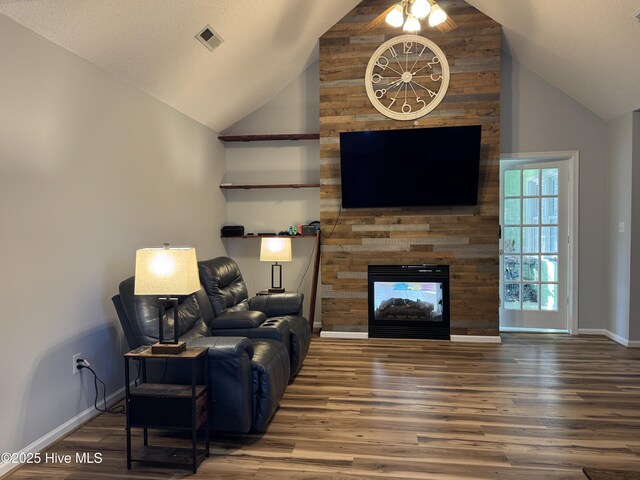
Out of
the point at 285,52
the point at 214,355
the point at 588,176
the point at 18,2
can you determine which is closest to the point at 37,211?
the point at 18,2

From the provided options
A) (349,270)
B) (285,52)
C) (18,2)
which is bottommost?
(349,270)

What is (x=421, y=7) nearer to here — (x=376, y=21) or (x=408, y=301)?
(x=376, y=21)

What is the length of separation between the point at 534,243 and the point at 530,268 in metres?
0.31

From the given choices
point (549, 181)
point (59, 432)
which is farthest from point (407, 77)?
point (59, 432)

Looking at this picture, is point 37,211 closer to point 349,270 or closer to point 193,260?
point 193,260

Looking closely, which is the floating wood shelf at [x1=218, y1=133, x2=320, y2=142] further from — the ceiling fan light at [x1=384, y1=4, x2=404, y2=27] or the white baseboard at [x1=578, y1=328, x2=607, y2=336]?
the white baseboard at [x1=578, y1=328, x2=607, y2=336]

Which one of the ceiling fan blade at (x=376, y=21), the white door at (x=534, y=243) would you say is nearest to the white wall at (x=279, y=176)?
the ceiling fan blade at (x=376, y=21)

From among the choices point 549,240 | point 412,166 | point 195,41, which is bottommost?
point 549,240

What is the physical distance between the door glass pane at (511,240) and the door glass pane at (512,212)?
9 cm

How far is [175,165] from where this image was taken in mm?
4262

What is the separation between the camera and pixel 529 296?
5.26 metres

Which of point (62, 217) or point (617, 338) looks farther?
point (617, 338)

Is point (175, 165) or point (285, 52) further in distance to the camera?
point (285, 52)

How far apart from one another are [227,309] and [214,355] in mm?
1338
